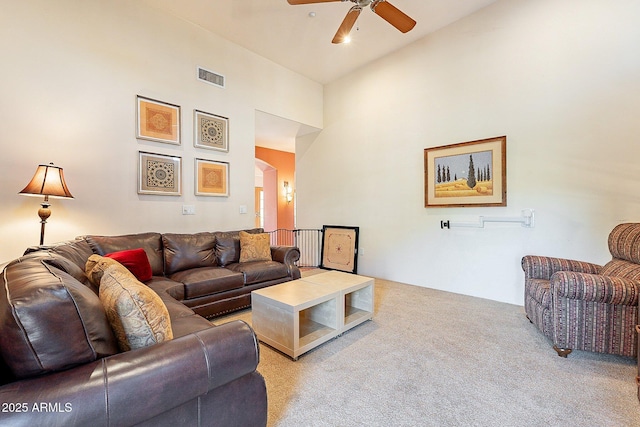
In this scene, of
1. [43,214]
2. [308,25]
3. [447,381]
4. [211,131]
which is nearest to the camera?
[447,381]

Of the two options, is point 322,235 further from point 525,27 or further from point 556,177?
point 525,27

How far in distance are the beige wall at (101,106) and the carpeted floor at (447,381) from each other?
2.44m

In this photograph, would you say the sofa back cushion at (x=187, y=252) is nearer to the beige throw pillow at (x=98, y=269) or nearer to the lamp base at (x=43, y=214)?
the lamp base at (x=43, y=214)

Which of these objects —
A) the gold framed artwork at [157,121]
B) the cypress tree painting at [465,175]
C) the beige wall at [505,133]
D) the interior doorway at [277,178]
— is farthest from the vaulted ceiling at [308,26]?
the interior doorway at [277,178]

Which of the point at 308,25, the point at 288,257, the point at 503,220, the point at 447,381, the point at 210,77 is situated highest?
the point at 308,25

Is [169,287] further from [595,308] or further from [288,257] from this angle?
[595,308]

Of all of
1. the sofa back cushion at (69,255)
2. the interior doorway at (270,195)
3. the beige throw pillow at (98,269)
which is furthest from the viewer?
the interior doorway at (270,195)

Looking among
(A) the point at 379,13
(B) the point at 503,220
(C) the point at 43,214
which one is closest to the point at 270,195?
(C) the point at 43,214

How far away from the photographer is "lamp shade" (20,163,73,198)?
2.42 meters

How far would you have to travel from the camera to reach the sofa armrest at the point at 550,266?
8.32 ft

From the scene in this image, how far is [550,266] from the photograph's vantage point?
8.61 feet

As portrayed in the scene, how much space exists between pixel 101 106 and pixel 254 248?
2.38m

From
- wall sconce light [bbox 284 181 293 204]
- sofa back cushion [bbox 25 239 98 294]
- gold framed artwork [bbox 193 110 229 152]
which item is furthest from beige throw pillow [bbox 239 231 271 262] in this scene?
wall sconce light [bbox 284 181 293 204]

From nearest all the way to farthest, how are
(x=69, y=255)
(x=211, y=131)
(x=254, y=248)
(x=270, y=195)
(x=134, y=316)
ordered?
(x=134, y=316) → (x=69, y=255) → (x=254, y=248) → (x=211, y=131) → (x=270, y=195)
